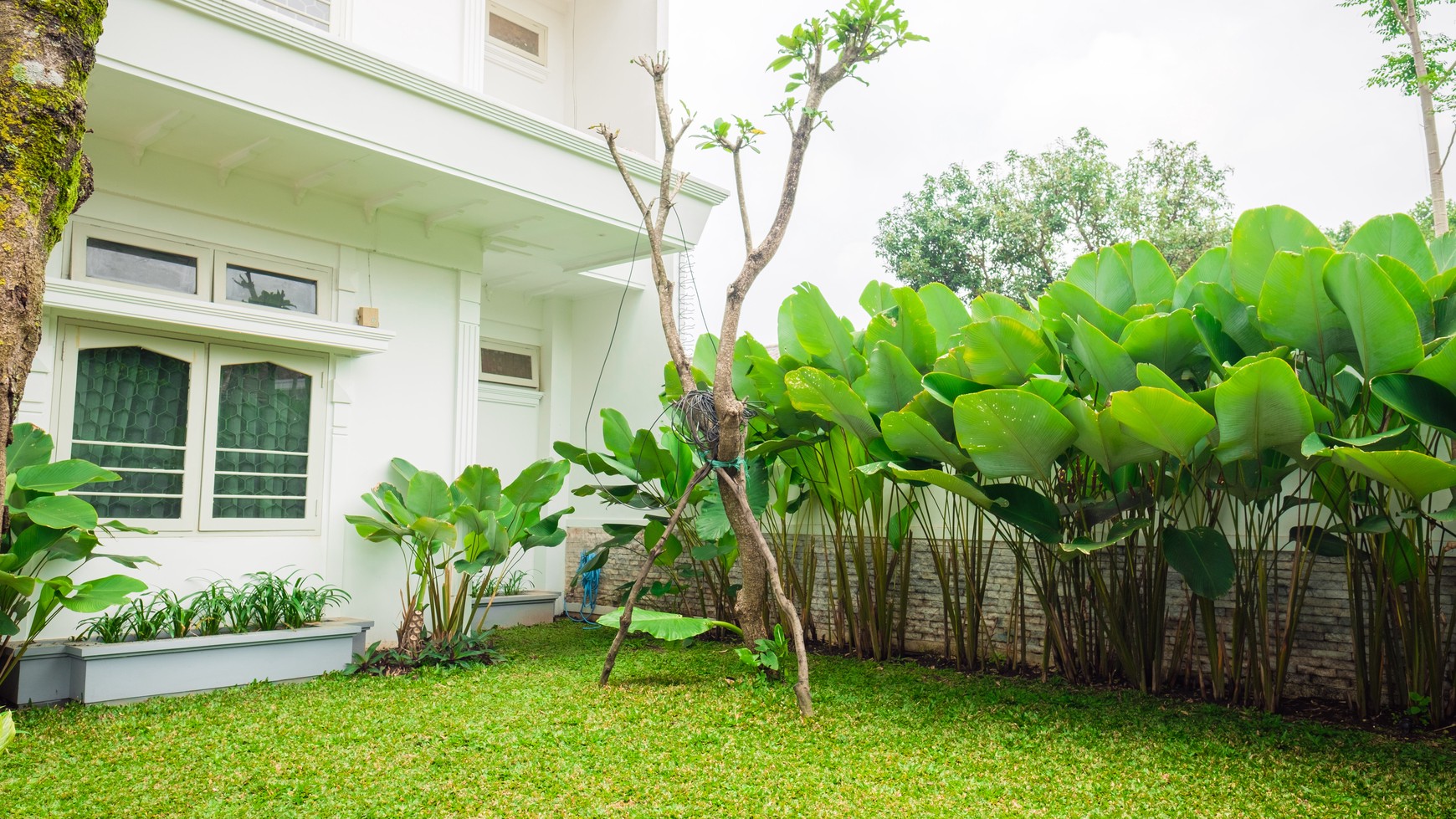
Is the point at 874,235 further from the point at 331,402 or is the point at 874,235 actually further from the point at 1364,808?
the point at 1364,808

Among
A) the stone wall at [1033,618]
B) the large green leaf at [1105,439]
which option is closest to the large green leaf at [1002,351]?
the large green leaf at [1105,439]

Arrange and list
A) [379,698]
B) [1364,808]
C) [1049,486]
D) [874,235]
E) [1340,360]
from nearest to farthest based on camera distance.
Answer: [1364,808] < [1340,360] < [1049,486] < [379,698] < [874,235]

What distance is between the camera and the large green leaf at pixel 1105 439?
3.36 metres

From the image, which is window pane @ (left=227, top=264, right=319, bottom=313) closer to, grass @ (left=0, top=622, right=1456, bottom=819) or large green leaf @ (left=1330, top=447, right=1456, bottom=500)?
grass @ (left=0, top=622, right=1456, bottom=819)

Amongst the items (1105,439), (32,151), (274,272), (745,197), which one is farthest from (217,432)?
(1105,439)

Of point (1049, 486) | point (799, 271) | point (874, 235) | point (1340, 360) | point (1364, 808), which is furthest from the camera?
point (799, 271)

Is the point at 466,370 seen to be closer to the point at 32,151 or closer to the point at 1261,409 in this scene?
the point at 32,151

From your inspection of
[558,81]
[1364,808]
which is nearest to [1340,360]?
[1364,808]

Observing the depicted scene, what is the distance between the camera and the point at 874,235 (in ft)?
58.6

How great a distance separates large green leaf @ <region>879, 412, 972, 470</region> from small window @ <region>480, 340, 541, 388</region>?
4576 mm

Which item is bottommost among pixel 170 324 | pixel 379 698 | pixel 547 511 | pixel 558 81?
pixel 379 698

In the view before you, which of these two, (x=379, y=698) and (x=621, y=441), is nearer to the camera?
(x=379, y=698)

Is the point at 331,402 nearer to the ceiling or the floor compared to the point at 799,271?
nearer to the floor

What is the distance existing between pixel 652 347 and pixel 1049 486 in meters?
4.24
